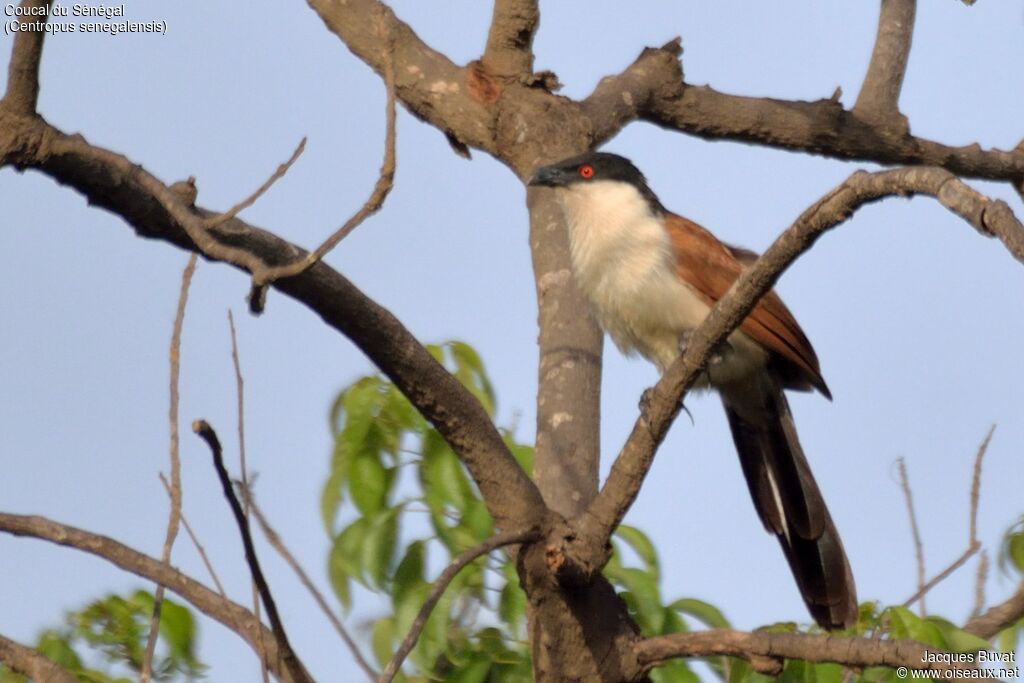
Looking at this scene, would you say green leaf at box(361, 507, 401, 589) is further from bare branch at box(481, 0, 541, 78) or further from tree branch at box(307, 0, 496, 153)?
bare branch at box(481, 0, 541, 78)

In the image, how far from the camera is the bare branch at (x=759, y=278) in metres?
1.83

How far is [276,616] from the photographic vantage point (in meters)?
2.01

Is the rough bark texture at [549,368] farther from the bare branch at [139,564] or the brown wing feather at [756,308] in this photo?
the brown wing feather at [756,308]

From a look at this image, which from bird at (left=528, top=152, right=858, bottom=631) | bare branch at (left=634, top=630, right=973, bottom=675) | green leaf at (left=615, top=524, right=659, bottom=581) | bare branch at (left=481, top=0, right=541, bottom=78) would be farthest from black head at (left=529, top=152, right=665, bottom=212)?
bare branch at (left=634, top=630, right=973, bottom=675)

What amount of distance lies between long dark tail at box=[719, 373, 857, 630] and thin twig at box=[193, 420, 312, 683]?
167 cm

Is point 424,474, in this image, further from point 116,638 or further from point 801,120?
point 801,120

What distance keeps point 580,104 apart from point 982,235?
244 centimetres

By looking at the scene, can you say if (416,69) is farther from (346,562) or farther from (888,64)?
(346,562)

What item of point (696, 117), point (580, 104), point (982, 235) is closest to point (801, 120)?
point (696, 117)

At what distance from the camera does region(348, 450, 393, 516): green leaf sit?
2.66m

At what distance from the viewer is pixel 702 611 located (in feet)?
8.68

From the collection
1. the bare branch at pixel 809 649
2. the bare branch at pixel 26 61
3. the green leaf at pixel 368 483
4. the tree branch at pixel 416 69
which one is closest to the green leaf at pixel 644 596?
the bare branch at pixel 809 649

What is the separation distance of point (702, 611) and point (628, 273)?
56.8 inches

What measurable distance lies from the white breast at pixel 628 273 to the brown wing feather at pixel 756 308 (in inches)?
1.5
